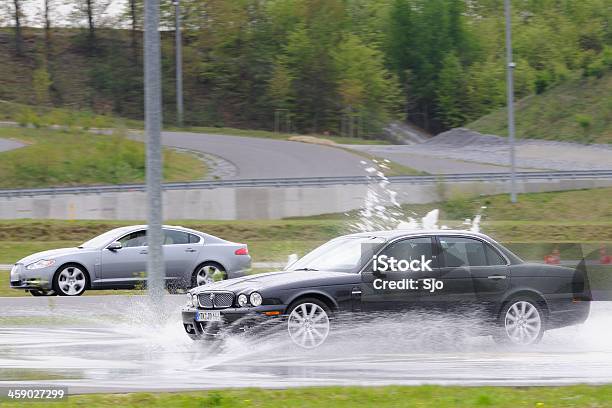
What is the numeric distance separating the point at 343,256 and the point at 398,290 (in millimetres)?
839

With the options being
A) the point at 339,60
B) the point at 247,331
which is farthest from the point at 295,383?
the point at 339,60

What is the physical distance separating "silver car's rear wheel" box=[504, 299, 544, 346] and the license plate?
3.48 metres

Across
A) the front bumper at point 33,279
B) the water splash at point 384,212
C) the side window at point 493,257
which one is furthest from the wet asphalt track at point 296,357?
the water splash at point 384,212

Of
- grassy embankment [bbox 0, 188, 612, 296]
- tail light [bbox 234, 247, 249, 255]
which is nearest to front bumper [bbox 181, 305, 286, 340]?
tail light [bbox 234, 247, 249, 255]

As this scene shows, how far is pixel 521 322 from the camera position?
11.8m

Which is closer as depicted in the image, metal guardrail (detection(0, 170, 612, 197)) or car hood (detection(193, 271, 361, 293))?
car hood (detection(193, 271, 361, 293))

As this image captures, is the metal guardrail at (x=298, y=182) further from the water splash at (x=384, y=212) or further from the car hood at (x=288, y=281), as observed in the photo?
the car hood at (x=288, y=281)

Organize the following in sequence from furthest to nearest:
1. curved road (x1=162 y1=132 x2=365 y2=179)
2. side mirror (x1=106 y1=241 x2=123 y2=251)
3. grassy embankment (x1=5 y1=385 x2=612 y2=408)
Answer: curved road (x1=162 y1=132 x2=365 y2=179), side mirror (x1=106 y1=241 x2=123 y2=251), grassy embankment (x1=5 y1=385 x2=612 y2=408)

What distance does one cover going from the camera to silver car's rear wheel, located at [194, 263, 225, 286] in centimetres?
1853

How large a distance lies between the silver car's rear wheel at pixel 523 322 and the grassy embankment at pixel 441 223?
1272 cm

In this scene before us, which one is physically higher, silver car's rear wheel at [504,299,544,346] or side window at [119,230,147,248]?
side window at [119,230,147,248]

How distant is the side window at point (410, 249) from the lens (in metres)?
11.7

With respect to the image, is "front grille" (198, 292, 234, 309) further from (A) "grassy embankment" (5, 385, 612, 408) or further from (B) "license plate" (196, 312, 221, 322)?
(A) "grassy embankment" (5, 385, 612, 408)

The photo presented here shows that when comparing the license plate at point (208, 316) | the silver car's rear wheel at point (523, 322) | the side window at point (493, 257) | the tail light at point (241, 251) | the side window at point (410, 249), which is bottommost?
the silver car's rear wheel at point (523, 322)
